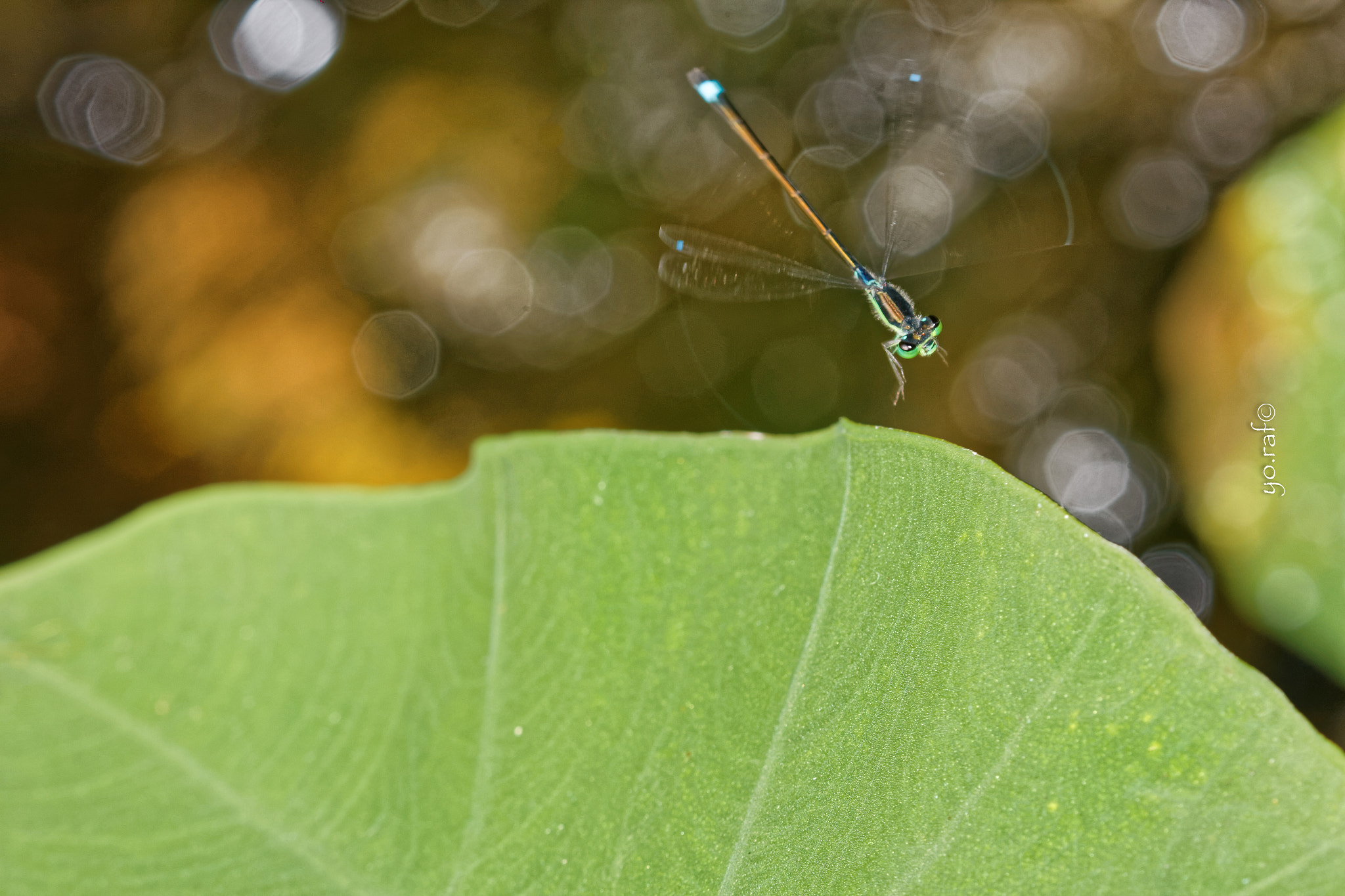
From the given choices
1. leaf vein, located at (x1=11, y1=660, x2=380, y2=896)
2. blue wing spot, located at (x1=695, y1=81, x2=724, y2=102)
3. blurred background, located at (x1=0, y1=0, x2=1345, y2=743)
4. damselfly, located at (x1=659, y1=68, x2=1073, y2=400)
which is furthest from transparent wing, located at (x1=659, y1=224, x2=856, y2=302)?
leaf vein, located at (x1=11, y1=660, x2=380, y2=896)

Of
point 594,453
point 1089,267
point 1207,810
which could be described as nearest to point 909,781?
point 1207,810

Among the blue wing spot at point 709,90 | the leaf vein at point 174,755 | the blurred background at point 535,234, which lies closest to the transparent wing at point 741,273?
the blue wing spot at point 709,90

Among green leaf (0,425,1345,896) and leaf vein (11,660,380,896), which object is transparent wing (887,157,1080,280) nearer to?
green leaf (0,425,1345,896)

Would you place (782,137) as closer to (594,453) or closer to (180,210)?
(594,453)

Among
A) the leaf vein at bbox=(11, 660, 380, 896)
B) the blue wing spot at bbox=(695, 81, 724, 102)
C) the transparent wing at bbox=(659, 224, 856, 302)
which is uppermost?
the blue wing spot at bbox=(695, 81, 724, 102)

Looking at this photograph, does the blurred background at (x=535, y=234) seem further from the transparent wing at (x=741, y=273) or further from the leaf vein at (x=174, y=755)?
the leaf vein at (x=174, y=755)

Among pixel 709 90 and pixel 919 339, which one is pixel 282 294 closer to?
pixel 709 90
